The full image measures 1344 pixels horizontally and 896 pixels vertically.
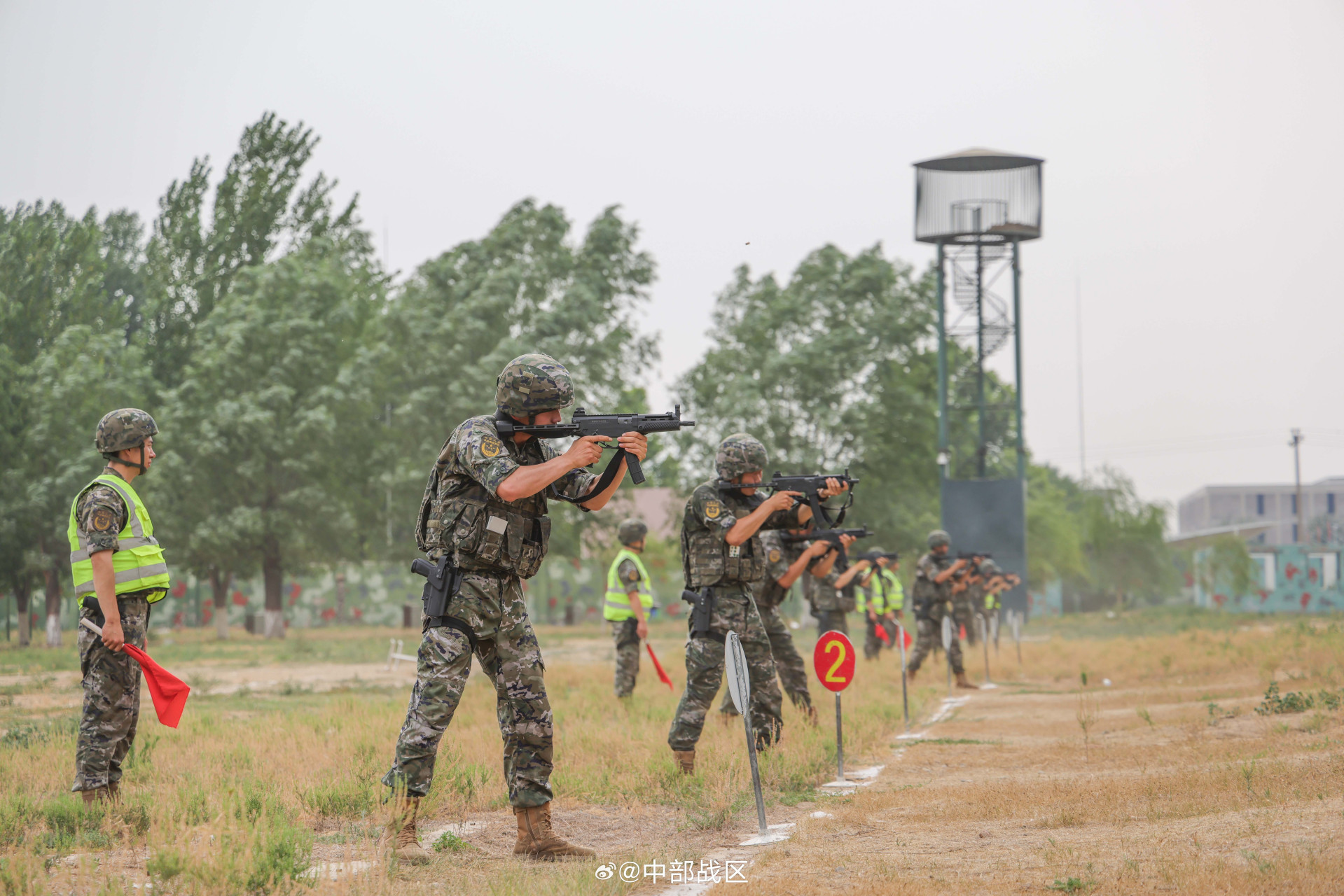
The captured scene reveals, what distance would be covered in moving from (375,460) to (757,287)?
1465 centimetres

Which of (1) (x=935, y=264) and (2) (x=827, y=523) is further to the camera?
(1) (x=935, y=264)

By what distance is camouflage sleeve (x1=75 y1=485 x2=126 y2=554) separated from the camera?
23.7 ft

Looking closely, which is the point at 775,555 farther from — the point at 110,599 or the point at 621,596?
the point at 110,599

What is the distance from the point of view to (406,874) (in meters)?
5.80

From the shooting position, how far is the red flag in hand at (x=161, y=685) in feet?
23.5

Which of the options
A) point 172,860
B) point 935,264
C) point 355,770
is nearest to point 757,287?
point 935,264

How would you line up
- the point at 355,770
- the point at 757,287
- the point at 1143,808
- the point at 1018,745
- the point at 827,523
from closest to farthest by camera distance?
the point at 1143,808 → the point at 355,770 → the point at 827,523 → the point at 1018,745 → the point at 757,287

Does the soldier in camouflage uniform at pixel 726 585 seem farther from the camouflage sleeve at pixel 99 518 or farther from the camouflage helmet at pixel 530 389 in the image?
the camouflage sleeve at pixel 99 518

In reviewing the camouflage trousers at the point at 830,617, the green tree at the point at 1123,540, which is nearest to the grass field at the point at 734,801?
the camouflage trousers at the point at 830,617

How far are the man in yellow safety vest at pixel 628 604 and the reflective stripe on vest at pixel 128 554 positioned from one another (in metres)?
6.74

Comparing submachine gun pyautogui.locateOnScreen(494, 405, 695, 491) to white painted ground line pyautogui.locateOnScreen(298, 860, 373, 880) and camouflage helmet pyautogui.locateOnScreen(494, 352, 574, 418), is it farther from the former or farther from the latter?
white painted ground line pyautogui.locateOnScreen(298, 860, 373, 880)

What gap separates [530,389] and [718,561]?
10.6 feet

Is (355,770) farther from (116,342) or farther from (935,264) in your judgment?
(935,264)

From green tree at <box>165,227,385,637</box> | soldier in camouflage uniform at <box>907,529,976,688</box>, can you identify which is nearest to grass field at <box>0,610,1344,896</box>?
soldier in camouflage uniform at <box>907,529,976,688</box>
